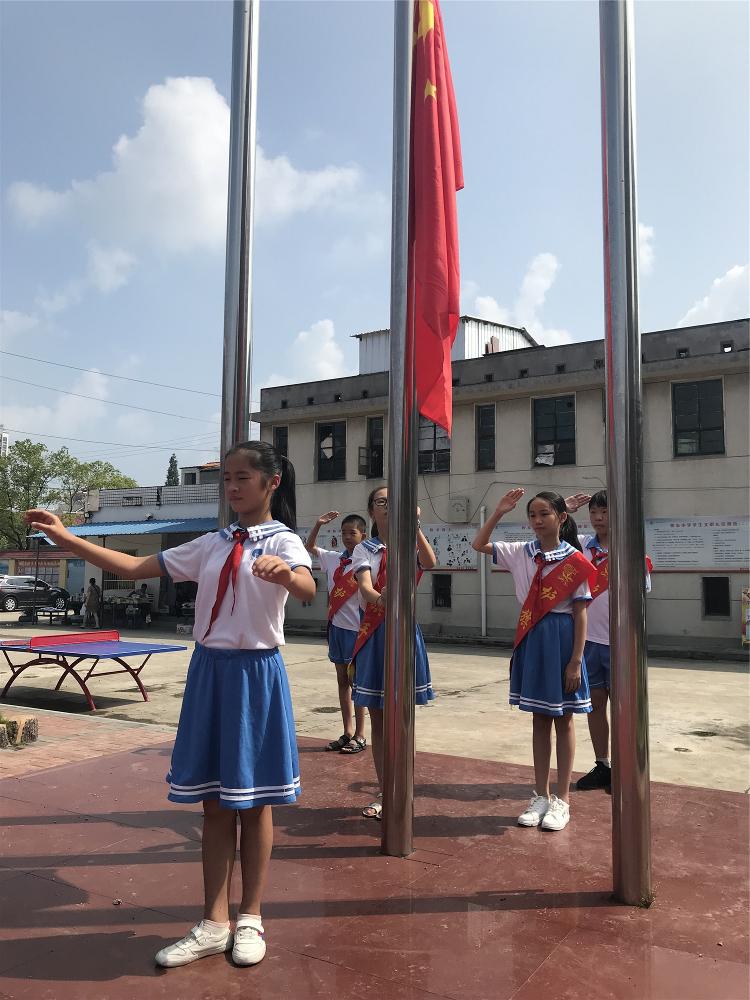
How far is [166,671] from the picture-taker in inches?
500

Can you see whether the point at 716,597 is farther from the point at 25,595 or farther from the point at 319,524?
the point at 25,595

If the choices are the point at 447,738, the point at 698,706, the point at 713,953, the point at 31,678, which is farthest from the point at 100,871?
the point at 31,678

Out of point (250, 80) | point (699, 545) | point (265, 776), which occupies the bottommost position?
point (265, 776)

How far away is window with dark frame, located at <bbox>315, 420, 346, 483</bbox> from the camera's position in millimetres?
21906

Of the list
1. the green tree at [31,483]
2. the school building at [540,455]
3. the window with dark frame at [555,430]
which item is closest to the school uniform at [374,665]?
the school building at [540,455]

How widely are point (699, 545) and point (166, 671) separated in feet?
36.3

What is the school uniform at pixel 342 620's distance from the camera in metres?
5.84

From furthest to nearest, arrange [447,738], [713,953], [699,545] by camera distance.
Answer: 1. [699,545]
2. [447,738]
3. [713,953]

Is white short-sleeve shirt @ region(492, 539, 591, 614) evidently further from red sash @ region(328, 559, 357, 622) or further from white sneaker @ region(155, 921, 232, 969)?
white sneaker @ region(155, 921, 232, 969)

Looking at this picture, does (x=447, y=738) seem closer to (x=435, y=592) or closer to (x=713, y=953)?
(x=713, y=953)

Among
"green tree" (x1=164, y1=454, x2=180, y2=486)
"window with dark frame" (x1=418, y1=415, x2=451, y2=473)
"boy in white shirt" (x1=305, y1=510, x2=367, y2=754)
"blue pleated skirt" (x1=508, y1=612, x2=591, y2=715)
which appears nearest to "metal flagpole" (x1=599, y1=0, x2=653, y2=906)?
"blue pleated skirt" (x1=508, y1=612, x2=591, y2=715)

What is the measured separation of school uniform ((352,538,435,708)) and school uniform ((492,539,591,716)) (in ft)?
1.78

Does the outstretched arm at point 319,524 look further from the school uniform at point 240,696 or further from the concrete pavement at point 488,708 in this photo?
the school uniform at point 240,696

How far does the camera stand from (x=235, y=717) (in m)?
2.62
